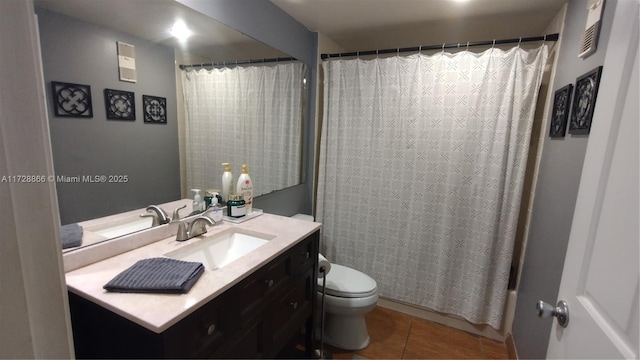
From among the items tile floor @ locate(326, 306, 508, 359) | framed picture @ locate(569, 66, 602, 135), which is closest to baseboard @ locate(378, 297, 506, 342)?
tile floor @ locate(326, 306, 508, 359)

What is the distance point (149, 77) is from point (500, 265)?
7.49 feet

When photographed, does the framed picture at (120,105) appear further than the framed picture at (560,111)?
No

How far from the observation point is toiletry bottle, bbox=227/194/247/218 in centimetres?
156

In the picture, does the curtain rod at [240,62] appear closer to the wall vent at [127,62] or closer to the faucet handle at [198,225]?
the wall vent at [127,62]

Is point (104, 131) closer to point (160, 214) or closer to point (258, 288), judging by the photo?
point (160, 214)

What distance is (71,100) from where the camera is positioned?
3.13 ft

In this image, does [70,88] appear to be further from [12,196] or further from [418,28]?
[418,28]

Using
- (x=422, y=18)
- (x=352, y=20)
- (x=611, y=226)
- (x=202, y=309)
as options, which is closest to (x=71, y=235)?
(x=202, y=309)

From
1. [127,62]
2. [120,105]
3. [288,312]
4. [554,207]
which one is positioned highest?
[127,62]

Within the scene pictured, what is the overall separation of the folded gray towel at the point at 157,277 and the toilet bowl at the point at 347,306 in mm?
1016

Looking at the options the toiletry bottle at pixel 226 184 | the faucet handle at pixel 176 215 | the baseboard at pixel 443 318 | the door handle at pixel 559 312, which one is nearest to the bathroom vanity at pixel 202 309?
the faucet handle at pixel 176 215

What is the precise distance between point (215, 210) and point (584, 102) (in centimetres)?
170

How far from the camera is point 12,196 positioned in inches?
15.1

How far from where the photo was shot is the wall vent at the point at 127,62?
1071 millimetres
